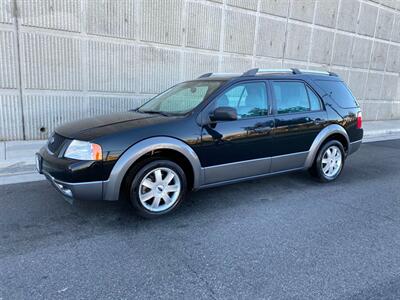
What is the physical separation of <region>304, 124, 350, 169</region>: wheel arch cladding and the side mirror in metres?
1.81

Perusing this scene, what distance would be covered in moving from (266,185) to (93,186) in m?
2.84

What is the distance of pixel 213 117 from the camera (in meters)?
3.92

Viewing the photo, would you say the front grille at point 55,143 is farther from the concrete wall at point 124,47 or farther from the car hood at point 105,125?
the concrete wall at point 124,47

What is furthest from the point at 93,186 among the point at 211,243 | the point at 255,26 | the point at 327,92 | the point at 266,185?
the point at 255,26

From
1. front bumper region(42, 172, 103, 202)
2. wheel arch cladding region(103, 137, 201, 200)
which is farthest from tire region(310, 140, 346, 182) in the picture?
front bumper region(42, 172, 103, 202)

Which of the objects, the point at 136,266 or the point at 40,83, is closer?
the point at 136,266

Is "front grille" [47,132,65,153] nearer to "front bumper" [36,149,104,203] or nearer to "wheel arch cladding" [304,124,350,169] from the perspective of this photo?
"front bumper" [36,149,104,203]

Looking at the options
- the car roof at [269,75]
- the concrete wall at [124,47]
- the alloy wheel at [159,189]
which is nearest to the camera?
the alloy wheel at [159,189]

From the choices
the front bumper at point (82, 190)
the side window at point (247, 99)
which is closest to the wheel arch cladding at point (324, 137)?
the side window at point (247, 99)

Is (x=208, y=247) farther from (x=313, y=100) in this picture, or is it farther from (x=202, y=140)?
(x=313, y=100)

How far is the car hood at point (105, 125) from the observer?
352cm

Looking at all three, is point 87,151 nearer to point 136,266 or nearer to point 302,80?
point 136,266

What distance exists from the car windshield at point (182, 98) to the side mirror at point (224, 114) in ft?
1.01

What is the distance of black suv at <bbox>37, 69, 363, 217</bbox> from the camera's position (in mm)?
3430
